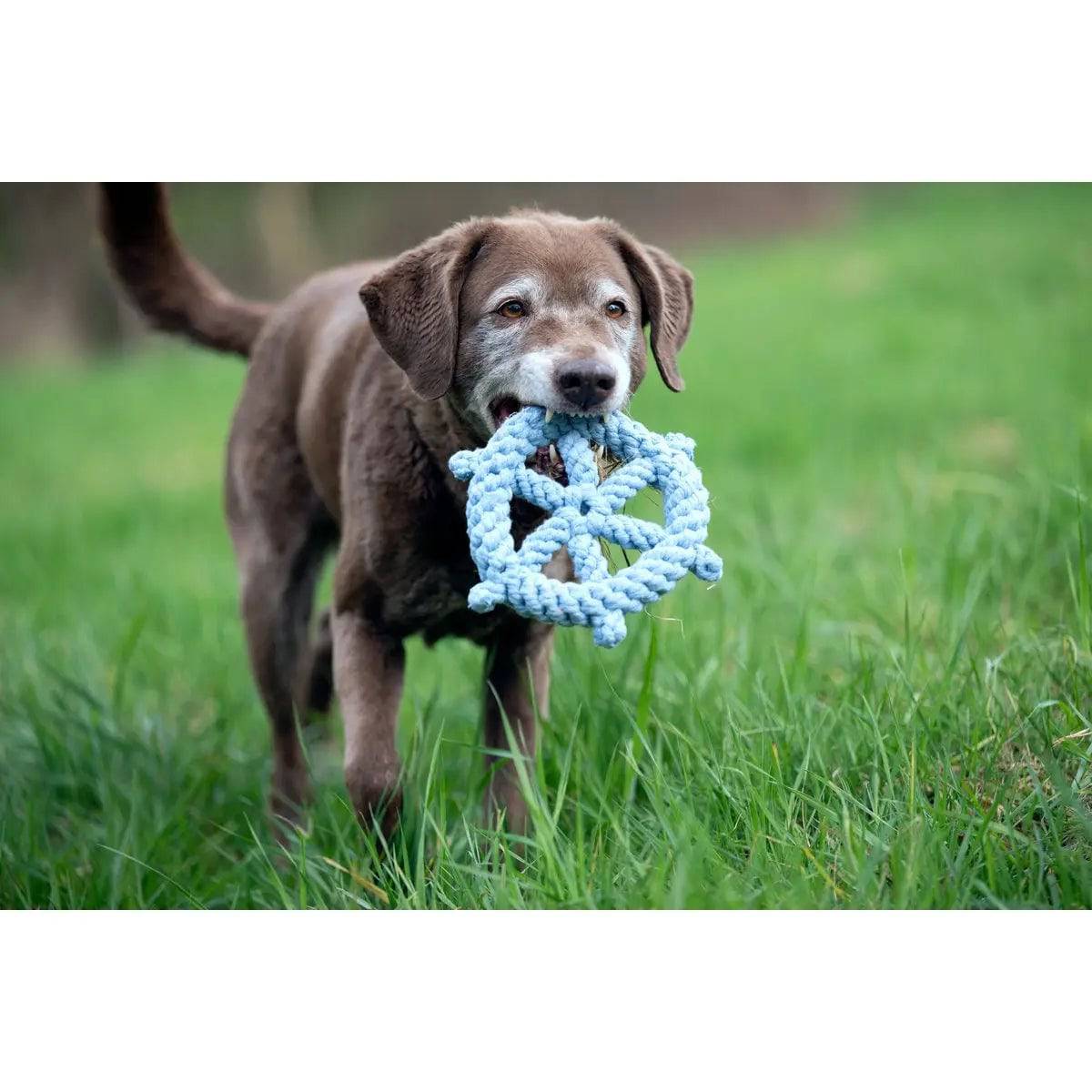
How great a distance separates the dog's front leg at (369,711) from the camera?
3.20 m

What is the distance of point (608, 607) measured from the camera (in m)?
2.55

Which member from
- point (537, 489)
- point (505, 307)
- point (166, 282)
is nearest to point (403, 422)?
point (505, 307)

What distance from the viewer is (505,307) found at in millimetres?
2969

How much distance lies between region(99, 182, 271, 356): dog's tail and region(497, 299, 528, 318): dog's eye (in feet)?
5.92

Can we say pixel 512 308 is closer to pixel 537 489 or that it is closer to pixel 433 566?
pixel 537 489

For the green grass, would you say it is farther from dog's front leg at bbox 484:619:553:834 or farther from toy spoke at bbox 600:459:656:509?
toy spoke at bbox 600:459:656:509

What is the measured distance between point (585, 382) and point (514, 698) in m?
1.17

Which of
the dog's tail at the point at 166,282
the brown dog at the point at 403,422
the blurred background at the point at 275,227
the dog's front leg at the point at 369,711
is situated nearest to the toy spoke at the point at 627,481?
the brown dog at the point at 403,422

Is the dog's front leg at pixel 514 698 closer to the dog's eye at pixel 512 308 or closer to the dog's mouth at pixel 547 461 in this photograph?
the dog's mouth at pixel 547 461

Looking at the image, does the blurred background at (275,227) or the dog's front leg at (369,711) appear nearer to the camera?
the dog's front leg at (369,711)

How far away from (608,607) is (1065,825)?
1109 millimetres

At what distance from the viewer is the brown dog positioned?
2.96 m

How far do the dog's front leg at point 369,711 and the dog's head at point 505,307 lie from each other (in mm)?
682

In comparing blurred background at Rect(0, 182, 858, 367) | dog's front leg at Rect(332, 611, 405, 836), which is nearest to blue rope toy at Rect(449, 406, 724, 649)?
dog's front leg at Rect(332, 611, 405, 836)
